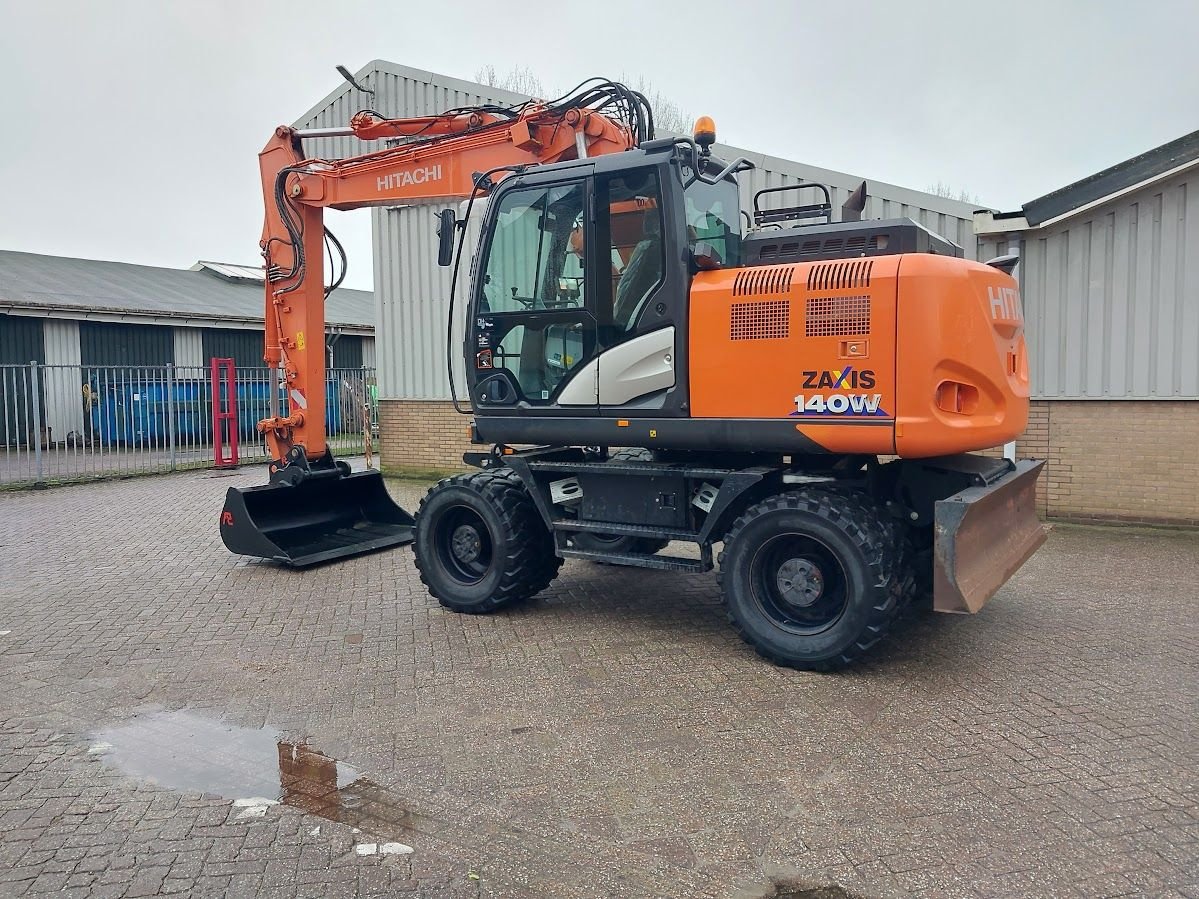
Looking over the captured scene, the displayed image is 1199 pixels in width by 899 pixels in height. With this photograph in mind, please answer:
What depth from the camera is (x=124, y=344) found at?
22.1 metres

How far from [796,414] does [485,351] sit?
7.80 feet

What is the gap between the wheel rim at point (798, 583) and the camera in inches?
211

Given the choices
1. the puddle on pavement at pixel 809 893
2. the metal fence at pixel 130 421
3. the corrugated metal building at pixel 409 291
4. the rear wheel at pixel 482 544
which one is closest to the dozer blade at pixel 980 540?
the puddle on pavement at pixel 809 893

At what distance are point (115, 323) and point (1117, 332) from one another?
21.1 metres

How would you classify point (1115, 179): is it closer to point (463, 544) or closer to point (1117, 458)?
point (1117, 458)

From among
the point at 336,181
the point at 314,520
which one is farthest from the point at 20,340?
the point at 336,181

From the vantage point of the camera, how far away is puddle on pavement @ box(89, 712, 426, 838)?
3.78 m

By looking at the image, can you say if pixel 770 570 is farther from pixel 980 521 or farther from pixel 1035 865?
pixel 1035 865

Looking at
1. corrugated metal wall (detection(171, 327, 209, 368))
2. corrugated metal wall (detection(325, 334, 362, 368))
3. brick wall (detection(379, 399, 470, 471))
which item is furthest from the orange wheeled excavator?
corrugated metal wall (detection(325, 334, 362, 368))

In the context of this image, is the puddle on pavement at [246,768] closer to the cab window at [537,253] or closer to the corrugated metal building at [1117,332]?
→ the cab window at [537,253]

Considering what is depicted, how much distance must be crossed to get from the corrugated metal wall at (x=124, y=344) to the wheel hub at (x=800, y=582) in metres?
20.4

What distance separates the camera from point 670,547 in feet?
29.0

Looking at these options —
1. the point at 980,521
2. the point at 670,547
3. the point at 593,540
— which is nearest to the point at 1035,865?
the point at 980,521

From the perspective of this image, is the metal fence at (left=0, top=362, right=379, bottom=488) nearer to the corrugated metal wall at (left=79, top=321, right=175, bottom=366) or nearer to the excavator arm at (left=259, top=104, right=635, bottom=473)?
the corrugated metal wall at (left=79, top=321, right=175, bottom=366)
